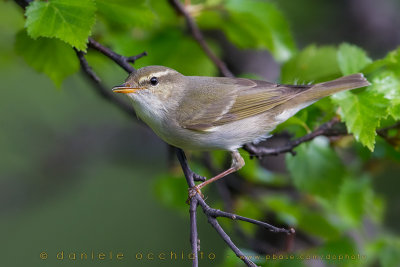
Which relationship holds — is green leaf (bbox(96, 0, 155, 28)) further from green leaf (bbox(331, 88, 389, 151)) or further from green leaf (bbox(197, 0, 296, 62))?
green leaf (bbox(331, 88, 389, 151))

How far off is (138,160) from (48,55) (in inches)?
86.4

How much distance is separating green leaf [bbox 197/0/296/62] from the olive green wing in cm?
48

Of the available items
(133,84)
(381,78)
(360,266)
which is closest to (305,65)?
(381,78)

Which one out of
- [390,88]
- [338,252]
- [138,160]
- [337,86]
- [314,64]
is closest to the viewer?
[390,88]

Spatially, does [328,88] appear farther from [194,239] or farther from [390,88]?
[194,239]

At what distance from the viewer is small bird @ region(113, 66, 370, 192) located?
2.77 meters

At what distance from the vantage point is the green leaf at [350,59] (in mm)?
2830

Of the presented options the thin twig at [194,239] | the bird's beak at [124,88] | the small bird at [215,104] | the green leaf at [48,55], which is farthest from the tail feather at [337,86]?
the green leaf at [48,55]

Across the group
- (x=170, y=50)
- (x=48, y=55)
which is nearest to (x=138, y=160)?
(x=170, y=50)

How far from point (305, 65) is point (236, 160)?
791mm

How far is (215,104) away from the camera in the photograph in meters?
2.98

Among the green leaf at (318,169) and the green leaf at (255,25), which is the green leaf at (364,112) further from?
the green leaf at (255,25)

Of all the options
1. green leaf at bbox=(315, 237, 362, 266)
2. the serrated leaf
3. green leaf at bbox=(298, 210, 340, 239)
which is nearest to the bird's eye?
the serrated leaf

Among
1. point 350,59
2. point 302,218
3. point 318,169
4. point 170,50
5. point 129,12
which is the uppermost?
point 170,50
